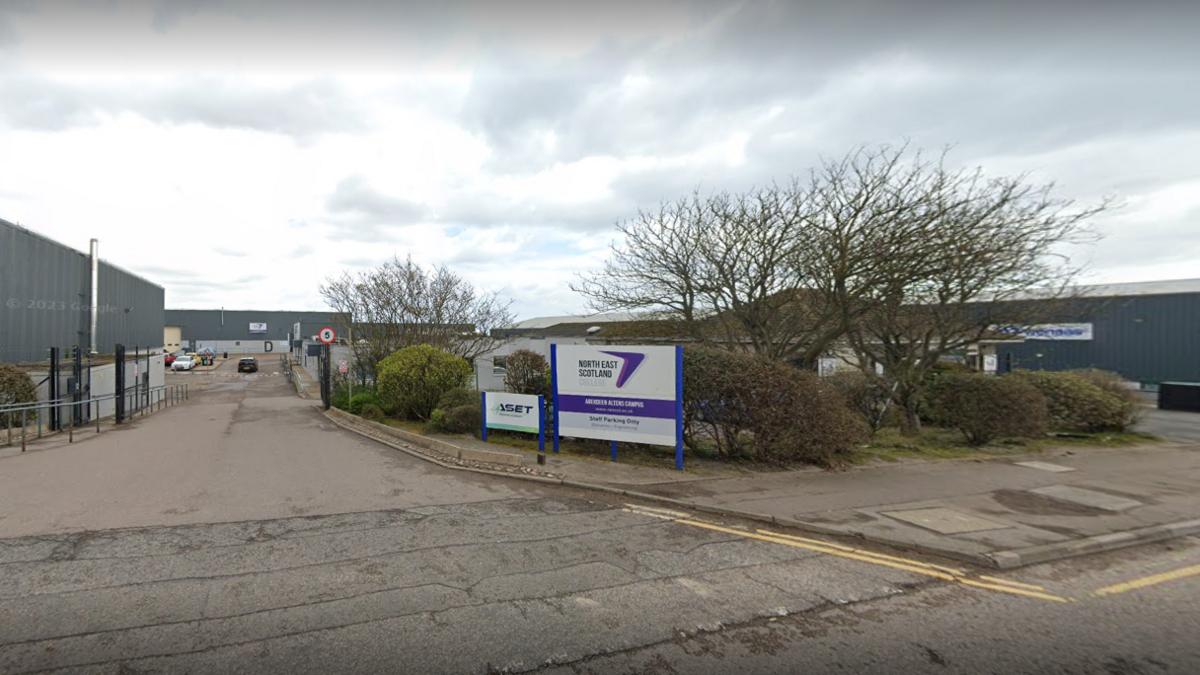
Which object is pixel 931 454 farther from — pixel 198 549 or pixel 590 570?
pixel 198 549

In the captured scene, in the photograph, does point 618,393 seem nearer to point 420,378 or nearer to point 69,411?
point 420,378

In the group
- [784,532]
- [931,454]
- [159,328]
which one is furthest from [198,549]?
[159,328]

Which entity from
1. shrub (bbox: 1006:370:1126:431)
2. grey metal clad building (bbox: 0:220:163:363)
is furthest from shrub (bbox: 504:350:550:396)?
grey metal clad building (bbox: 0:220:163:363)

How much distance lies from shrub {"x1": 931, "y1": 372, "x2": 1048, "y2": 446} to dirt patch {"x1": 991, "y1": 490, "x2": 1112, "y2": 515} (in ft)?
12.8

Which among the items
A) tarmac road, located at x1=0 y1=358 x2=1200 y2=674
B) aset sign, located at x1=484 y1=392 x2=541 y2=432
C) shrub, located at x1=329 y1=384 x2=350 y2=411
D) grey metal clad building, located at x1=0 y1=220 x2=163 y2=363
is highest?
grey metal clad building, located at x1=0 y1=220 x2=163 y2=363

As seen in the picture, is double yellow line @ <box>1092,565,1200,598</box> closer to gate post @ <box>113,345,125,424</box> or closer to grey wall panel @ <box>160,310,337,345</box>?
gate post @ <box>113,345,125,424</box>

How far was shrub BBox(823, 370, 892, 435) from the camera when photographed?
39.7ft

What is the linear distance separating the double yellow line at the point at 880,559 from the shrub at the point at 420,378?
8.36 meters

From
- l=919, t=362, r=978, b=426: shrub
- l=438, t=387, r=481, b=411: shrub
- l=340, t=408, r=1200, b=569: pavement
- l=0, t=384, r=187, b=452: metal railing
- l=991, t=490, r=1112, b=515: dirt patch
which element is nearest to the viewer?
l=340, t=408, r=1200, b=569: pavement

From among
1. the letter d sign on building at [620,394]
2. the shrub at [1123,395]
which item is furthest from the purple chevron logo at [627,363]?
the shrub at [1123,395]

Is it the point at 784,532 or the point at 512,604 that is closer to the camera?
the point at 512,604

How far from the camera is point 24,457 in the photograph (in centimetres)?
949

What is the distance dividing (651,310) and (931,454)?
8.12 metres

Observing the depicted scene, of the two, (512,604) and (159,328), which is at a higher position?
(159,328)
